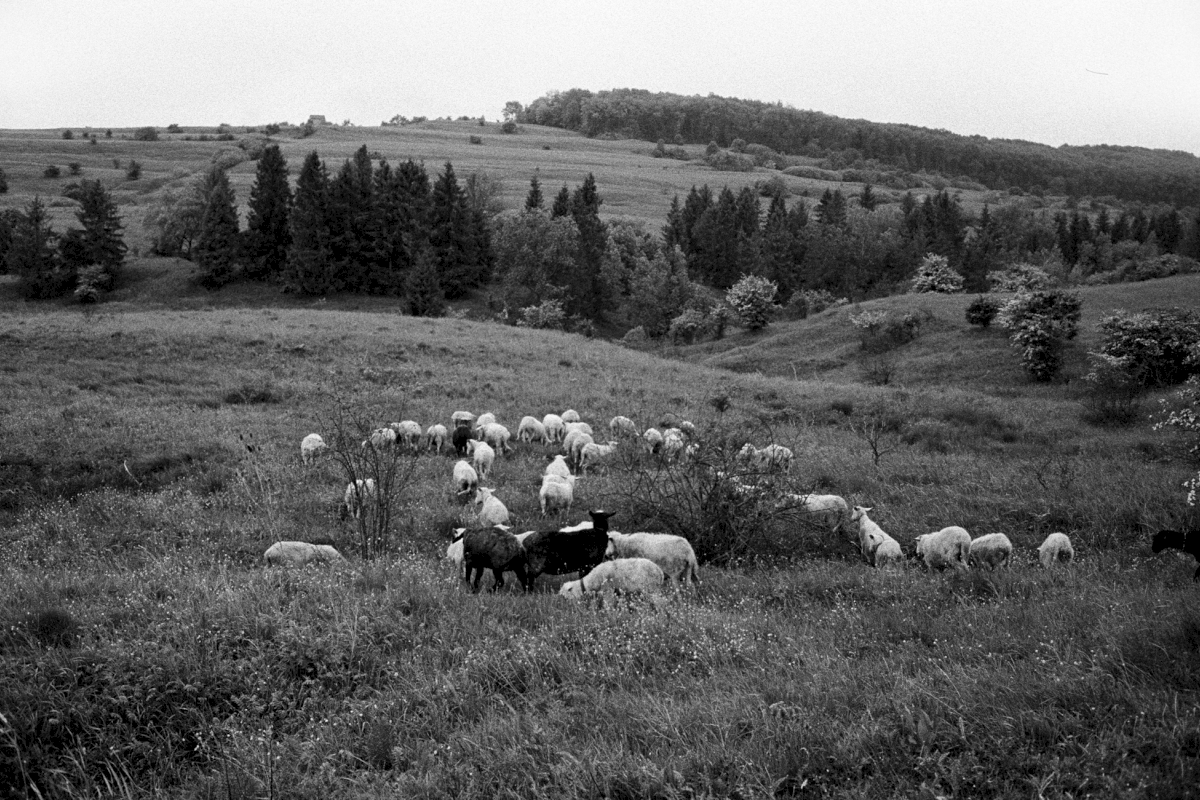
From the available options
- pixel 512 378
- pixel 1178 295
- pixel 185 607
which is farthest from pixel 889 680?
pixel 1178 295

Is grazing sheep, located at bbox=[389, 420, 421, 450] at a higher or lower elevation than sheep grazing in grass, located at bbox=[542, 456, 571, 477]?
lower

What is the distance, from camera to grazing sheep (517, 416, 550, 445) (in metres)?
19.8

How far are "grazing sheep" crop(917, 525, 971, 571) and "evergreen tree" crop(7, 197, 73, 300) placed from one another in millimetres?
64235

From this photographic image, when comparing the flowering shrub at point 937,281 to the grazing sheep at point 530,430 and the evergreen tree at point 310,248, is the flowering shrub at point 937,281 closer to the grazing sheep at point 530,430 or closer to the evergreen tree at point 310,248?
the grazing sheep at point 530,430

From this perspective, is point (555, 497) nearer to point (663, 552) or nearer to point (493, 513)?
point (493, 513)

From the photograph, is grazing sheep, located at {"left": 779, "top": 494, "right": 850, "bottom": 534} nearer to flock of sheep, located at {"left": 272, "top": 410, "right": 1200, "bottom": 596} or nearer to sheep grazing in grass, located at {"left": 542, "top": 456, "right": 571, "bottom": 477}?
flock of sheep, located at {"left": 272, "top": 410, "right": 1200, "bottom": 596}

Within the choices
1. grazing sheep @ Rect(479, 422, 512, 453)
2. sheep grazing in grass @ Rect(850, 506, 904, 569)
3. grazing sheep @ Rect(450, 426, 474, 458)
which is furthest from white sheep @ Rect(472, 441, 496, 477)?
sheep grazing in grass @ Rect(850, 506, 904, 569)

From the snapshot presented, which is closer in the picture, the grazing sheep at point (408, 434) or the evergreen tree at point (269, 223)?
the grazing sheep at point (408, 434)

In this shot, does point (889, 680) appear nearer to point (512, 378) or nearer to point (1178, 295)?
point (512, 378)

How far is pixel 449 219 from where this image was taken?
66.4m

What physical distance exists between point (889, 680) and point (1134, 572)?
560 cm

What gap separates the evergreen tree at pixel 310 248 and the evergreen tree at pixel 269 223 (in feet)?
6.91

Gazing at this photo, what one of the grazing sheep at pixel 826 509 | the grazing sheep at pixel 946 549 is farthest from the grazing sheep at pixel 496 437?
the grazing sheep at pixel 946 549

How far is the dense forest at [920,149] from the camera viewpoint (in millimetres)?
155375
